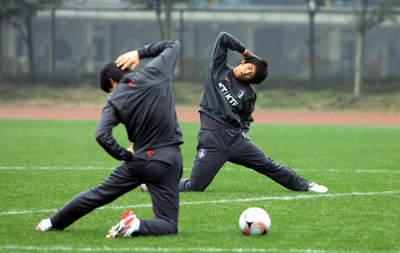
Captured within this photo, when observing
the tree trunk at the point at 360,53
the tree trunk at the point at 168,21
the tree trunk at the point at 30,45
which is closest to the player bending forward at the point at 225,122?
the tree trunk at the point at 168,21

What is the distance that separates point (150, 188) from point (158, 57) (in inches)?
47.7

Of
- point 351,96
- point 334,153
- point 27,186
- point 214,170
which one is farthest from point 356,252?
point 351,96

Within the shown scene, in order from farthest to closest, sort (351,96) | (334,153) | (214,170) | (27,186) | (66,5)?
(66,5), (351,96), (334,153), (27,186), (214,170)

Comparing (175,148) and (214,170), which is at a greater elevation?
(175,148)

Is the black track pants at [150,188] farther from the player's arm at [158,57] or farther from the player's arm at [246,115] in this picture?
the player's arm at [246,115]

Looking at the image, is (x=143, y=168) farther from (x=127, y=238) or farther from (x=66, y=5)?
(x=66, y=5)

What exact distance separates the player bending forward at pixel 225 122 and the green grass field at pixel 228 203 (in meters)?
0.35

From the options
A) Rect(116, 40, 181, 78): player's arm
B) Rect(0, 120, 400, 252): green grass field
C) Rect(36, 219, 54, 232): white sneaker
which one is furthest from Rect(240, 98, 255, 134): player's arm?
Rect(36, 219, 54, 232): white sneaker

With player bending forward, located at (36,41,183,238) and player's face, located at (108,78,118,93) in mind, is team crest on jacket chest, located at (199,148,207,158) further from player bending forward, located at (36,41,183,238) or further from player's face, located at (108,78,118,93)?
player's face, located at (108,78,118,93)

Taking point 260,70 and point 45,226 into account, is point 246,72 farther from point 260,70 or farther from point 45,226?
point 45,226

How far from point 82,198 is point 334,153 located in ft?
32.1

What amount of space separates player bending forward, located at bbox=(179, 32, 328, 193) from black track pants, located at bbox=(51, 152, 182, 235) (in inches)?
Result: 103

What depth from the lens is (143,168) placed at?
660 cm

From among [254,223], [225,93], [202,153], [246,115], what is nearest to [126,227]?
[254,223]
